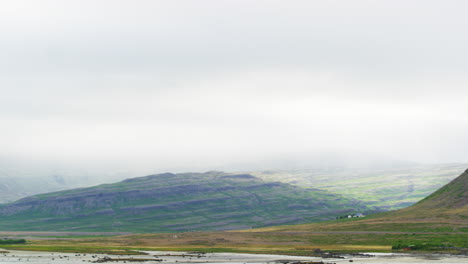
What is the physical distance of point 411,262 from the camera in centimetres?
13338

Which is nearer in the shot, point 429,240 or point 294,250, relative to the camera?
point 294,250

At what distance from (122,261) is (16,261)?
1539 inches

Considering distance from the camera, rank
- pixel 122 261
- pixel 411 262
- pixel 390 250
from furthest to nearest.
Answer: pixel 390 250 → pixel 122 261 → pixel 411 262

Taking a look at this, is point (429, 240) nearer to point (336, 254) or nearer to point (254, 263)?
point (336, 254)

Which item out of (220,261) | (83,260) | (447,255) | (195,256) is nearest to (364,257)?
(447,255)

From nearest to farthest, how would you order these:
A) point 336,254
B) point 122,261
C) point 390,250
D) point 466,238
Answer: point 122,261 → point 336,254 → point 390,250 → point 466,238

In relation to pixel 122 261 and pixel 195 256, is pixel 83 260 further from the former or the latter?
pixel 195 256

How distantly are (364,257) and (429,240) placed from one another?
2411 inches

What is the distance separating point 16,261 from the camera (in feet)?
534

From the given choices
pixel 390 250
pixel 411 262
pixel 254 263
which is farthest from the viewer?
pixel 390 250

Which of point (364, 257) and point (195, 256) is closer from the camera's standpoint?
point (364, 257)

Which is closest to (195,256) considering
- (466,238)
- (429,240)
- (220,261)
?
(220,261)

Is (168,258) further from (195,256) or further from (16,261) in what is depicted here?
(16,261)

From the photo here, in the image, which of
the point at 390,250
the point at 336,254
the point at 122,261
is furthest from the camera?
the point at 390,250
